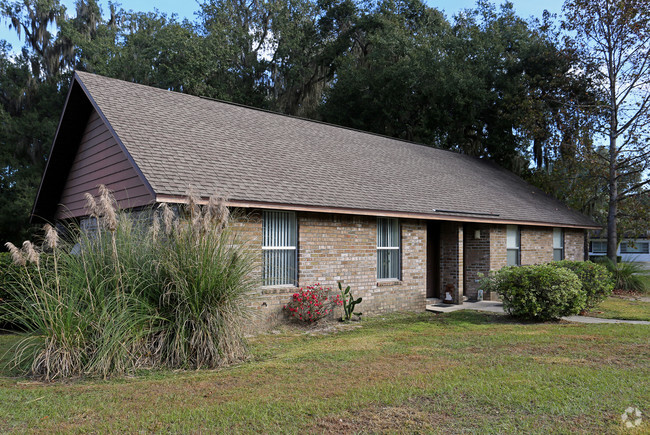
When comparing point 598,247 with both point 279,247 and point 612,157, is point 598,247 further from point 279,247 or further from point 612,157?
point 279,247

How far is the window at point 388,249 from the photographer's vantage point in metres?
11.8

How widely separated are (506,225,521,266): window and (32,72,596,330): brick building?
34mm

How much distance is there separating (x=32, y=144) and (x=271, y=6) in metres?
16.5

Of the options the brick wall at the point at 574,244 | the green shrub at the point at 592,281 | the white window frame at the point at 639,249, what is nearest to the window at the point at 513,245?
the green shrub at the point at 592,281

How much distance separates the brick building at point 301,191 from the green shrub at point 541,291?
8.21 ft

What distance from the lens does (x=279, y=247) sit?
9.80 meters

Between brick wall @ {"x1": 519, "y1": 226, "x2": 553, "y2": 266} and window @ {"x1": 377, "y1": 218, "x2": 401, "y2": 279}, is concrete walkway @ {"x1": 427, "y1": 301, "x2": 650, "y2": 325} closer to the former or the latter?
window @ {"x1": 377, "y1": 218, "x2": 401, "y2": 279}

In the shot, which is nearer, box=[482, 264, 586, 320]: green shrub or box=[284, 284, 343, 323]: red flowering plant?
box=[284, 284, 343, 323]: red flowering plant

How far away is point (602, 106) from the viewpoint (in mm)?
19500

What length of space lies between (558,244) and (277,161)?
11.9 metres

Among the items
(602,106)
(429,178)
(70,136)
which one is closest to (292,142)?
(429,178)

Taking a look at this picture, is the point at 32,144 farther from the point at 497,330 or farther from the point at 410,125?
the point at 497,330

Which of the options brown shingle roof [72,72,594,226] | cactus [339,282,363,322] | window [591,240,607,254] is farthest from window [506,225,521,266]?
window [591,240,607,254]

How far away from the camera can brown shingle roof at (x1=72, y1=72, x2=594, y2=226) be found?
9320mm
